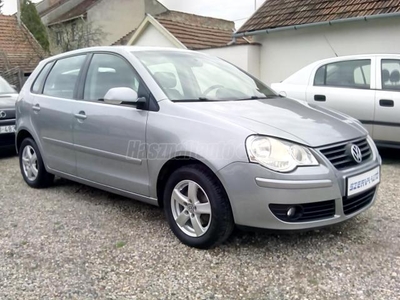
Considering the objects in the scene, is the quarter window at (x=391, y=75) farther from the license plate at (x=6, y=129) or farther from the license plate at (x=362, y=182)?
the license plate at (x=6, y=129)

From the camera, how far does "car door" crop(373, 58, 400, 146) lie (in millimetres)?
5785

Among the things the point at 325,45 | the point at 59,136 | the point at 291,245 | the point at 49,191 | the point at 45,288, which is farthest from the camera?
the point at 325,45

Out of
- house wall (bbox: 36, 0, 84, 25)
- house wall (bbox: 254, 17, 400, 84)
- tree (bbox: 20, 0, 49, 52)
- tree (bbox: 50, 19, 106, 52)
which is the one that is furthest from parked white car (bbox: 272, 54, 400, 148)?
house wall (bbox: 36, 0, 84, 25)

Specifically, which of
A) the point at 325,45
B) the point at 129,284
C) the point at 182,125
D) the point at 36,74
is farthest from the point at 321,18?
the point at 129,284

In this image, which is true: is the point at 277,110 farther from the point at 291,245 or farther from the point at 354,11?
the point at 354,11

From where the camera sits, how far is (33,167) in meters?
5.13

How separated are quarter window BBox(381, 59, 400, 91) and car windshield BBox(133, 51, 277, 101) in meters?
2.57

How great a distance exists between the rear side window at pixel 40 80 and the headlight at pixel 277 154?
3.09 metres

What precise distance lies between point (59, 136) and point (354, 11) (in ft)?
25.2

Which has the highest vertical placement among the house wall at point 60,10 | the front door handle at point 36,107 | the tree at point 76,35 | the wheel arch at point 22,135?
the house wall at point 60,10

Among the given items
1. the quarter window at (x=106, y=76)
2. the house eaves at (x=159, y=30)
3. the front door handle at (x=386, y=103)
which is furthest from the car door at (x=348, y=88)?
the house eaves at (x=159, y=30)

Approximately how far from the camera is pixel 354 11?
9469 mm

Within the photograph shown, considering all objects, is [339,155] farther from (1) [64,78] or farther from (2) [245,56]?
(2) [245,56]

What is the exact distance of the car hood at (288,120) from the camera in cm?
301
